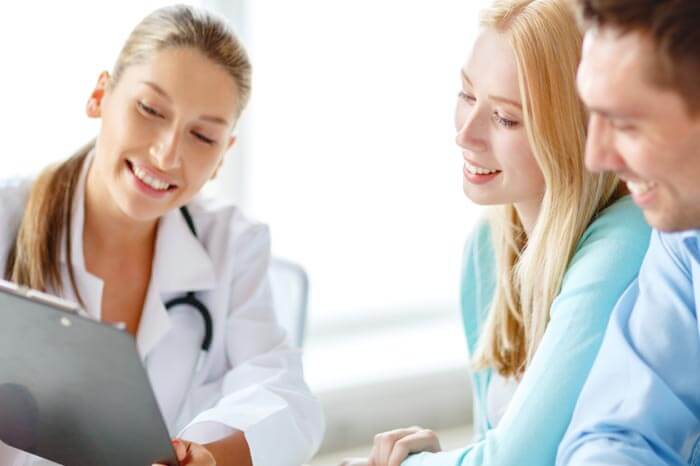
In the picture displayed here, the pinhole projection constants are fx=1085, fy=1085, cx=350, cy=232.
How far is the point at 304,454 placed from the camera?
5.66 feet

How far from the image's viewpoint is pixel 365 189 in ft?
10.3

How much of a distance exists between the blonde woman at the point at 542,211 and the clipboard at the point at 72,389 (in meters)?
0.39

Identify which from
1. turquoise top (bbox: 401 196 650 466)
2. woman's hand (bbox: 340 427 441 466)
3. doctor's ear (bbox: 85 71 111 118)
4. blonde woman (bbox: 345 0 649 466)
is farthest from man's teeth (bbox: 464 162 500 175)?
doctor's ear (bbox: 85 71 111 118)

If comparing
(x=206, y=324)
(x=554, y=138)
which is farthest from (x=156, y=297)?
(x=554, y=138)

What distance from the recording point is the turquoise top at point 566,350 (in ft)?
4.78

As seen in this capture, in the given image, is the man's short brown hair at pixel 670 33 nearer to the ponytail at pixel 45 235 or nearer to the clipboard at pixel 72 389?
the clipboard at pixel 72 389

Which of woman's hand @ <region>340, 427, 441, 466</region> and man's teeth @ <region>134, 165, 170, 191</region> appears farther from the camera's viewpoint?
man's teeth @ <region>134, 165, 170, 191</region>

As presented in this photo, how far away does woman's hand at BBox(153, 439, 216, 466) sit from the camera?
4.85 ft

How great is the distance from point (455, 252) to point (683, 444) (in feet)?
6.44

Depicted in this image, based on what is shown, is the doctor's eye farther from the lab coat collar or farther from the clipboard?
the clipboard

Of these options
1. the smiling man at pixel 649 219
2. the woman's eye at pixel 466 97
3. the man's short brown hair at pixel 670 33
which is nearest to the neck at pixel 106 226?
the woman's eye at pixel 466 97

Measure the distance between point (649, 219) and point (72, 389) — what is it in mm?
702

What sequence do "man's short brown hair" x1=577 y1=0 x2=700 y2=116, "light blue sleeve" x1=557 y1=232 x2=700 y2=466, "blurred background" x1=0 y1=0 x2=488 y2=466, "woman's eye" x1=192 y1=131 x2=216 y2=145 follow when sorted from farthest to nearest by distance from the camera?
"blurred background" x1=0 y1=0 x2=488 y2=466, "woman's eye" x1=192 y1=131 x2=216 y2=145, "light blue sleeve" x1=557 y1=232 x2=700 y2=466, "man's short brown hair" x1=577 y1=0 x2=700 y2=116

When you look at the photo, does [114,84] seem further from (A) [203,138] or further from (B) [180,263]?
(B) [180,263]
